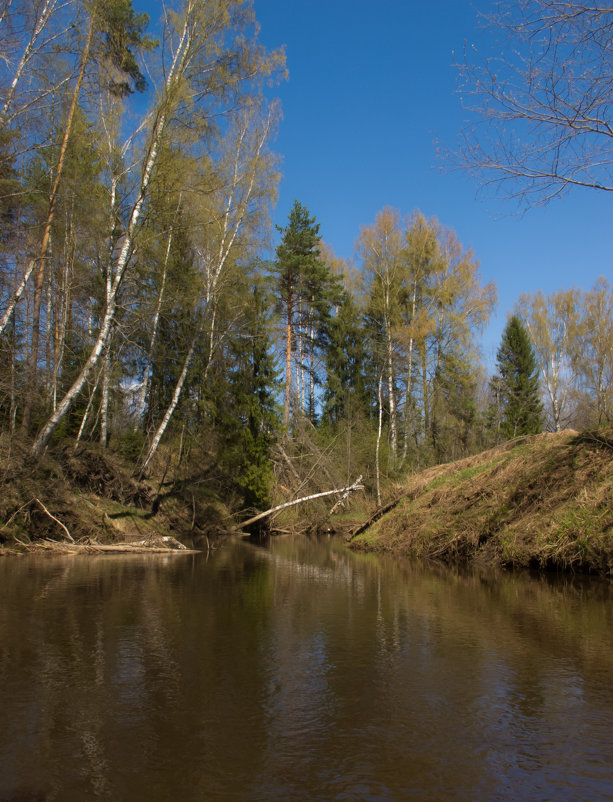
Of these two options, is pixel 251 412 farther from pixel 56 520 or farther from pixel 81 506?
pixel 56 520

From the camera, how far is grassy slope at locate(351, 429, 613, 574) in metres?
9.04

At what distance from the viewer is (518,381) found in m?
40.2

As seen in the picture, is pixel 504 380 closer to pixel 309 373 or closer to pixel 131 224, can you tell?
pixel 309 373

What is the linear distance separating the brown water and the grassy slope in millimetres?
1884

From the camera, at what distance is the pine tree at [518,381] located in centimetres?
3718

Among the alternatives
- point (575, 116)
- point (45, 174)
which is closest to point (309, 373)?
point (45, 174)

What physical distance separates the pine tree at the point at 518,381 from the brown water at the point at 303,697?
104ft

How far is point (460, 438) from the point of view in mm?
31188

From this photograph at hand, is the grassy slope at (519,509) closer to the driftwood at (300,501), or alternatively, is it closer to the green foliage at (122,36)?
the driftwood at (300,501)

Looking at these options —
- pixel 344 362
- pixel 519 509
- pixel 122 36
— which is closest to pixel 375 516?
pixel 519 509

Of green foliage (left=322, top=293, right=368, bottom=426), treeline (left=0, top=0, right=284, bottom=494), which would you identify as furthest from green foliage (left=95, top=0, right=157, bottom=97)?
green foliage (left=322, top=293, right=368, bottom=426)

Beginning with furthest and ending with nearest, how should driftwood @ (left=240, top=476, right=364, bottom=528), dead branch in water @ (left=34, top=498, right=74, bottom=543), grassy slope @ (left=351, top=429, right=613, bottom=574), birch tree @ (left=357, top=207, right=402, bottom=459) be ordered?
birch tree @ (left=357, top=207, right=402, bottom=459), driftwood @ (left=240, top=476, right=364, bottom=528), dead branch in water @ (left=34, top=498, right=74, bottom=543), grassy slope @ (left=351, top=429, right=613, bottom=574)

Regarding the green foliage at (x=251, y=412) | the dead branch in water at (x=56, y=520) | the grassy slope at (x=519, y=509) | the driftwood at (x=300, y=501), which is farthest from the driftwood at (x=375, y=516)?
the dead branch in water at (x=56, y=520)

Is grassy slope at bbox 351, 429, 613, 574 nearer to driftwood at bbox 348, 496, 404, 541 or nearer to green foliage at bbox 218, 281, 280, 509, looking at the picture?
driftwood at bbox 348, 496, 404, 541
